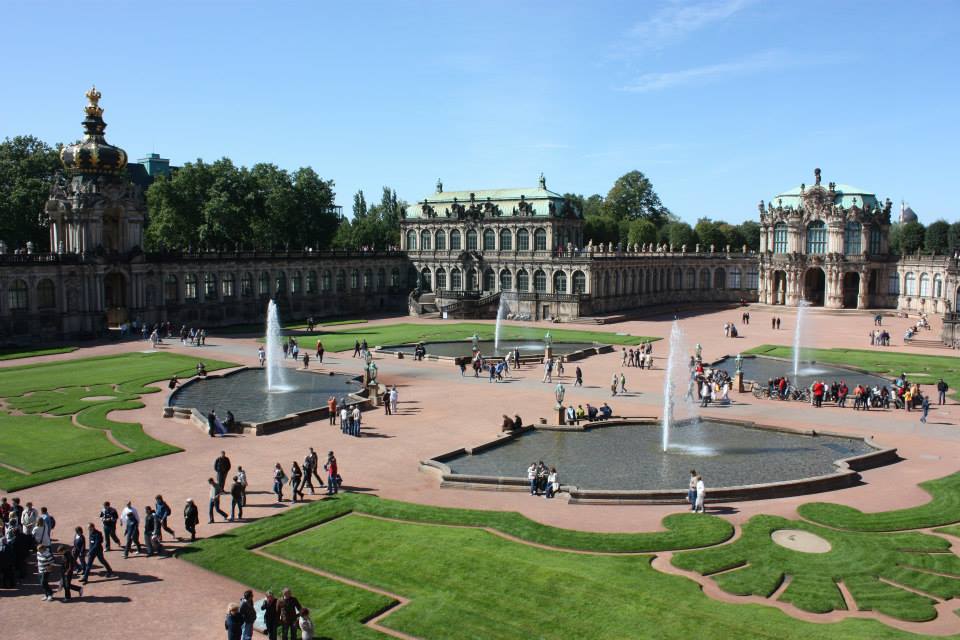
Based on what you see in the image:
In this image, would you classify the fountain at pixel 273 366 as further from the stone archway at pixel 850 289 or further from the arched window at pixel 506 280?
the stone archway at pixel 850 289

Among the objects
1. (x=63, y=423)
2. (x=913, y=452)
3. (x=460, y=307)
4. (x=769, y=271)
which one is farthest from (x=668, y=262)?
(x=63, y=423)

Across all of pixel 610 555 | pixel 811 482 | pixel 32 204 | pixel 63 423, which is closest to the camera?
pixel 610 555

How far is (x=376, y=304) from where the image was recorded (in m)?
121

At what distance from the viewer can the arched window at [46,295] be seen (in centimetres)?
7906

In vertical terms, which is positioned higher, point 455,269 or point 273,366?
point 455,269

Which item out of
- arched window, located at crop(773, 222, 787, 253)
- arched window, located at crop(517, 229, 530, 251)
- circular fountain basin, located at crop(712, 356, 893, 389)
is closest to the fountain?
circular fountain basin, located at crop(712, 356, 893, 389)

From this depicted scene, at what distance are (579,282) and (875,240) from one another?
46.1m

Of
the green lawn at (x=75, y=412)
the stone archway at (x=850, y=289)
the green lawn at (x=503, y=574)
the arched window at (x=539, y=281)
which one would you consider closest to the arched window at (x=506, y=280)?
the arched window at (x=539, y=281)

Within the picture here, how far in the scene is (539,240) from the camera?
386ft

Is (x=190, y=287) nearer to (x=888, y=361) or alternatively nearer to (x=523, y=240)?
(x=523, y=240)

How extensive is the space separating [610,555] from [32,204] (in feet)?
286

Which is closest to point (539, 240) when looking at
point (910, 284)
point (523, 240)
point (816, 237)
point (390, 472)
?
point (523, 240)

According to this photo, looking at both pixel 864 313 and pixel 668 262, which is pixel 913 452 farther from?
pixel 668 262

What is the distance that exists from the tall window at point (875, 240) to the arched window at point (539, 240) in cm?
4792
